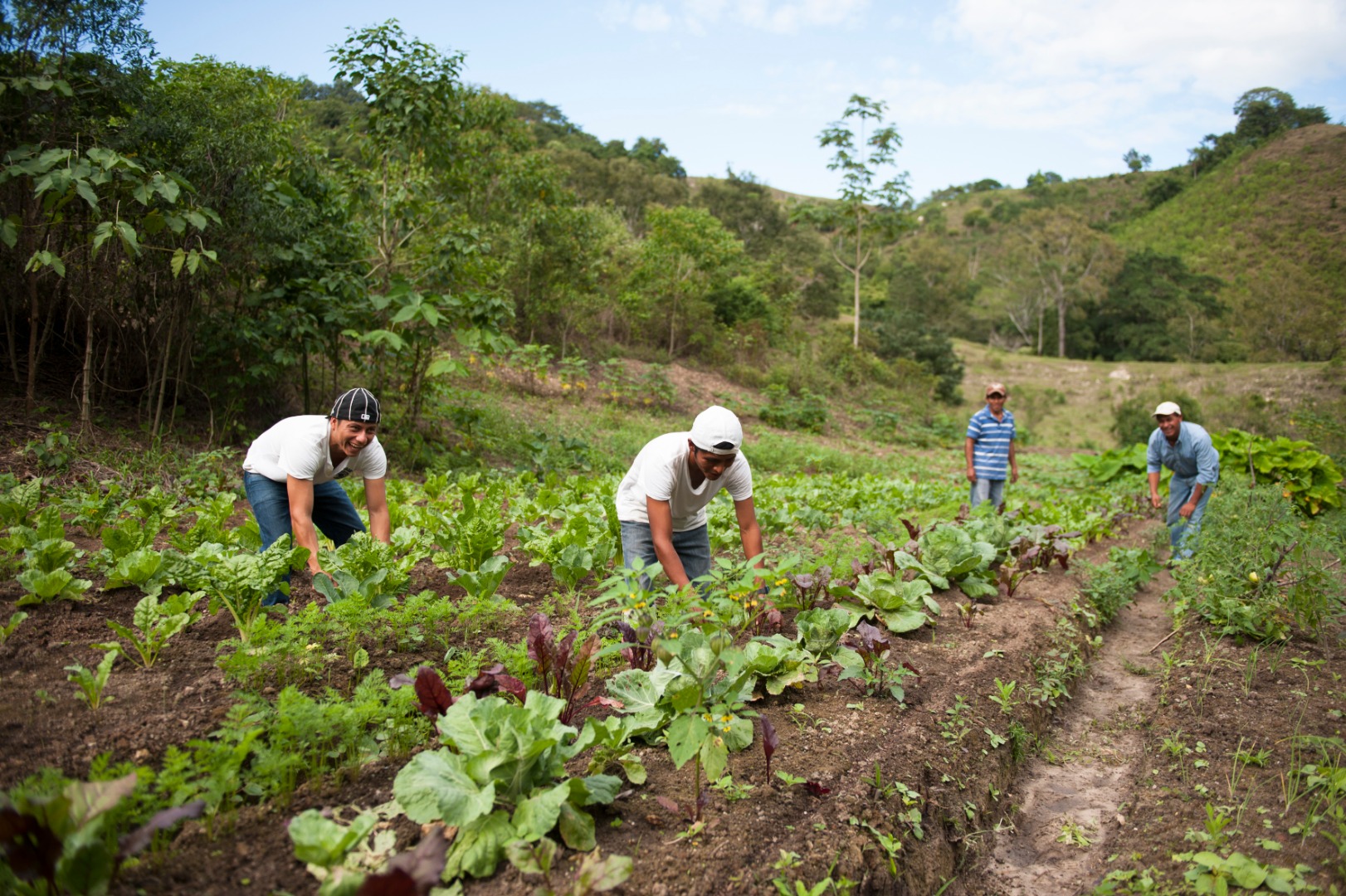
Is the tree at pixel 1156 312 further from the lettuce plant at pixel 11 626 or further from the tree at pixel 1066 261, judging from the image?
the lettuce plant at pixel 11 626

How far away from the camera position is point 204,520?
13.7 ft

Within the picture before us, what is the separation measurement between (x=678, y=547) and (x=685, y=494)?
48 cm

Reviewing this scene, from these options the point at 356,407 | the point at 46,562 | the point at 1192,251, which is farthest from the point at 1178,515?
the point at 1192,251


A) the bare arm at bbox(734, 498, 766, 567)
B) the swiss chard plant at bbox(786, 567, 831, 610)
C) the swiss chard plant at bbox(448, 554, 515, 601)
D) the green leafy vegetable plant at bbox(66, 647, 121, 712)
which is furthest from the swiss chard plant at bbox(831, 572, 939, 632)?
the green leafy vegetable plant at bbox(66, 647, 121, 712)

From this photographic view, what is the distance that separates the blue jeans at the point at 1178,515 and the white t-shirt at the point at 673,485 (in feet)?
15.4

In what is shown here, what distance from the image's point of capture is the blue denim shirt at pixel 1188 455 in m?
6.86

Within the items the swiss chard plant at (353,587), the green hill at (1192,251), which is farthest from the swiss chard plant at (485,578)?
the green hill at (1192,251)

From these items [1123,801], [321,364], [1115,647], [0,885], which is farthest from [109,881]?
[321,364]

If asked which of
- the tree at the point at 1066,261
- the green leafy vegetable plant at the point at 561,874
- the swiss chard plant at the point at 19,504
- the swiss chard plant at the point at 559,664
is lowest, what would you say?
the green leafy vegetable plant at the point at 561,874

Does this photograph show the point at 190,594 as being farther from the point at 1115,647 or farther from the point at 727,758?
the point at 1115,647

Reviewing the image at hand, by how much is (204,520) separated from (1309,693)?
581cm

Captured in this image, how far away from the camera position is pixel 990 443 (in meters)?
7.69

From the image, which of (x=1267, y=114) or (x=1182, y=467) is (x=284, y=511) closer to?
(x=1182, y=467)

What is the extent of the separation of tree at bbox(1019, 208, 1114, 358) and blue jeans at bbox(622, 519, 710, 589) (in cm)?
4100
